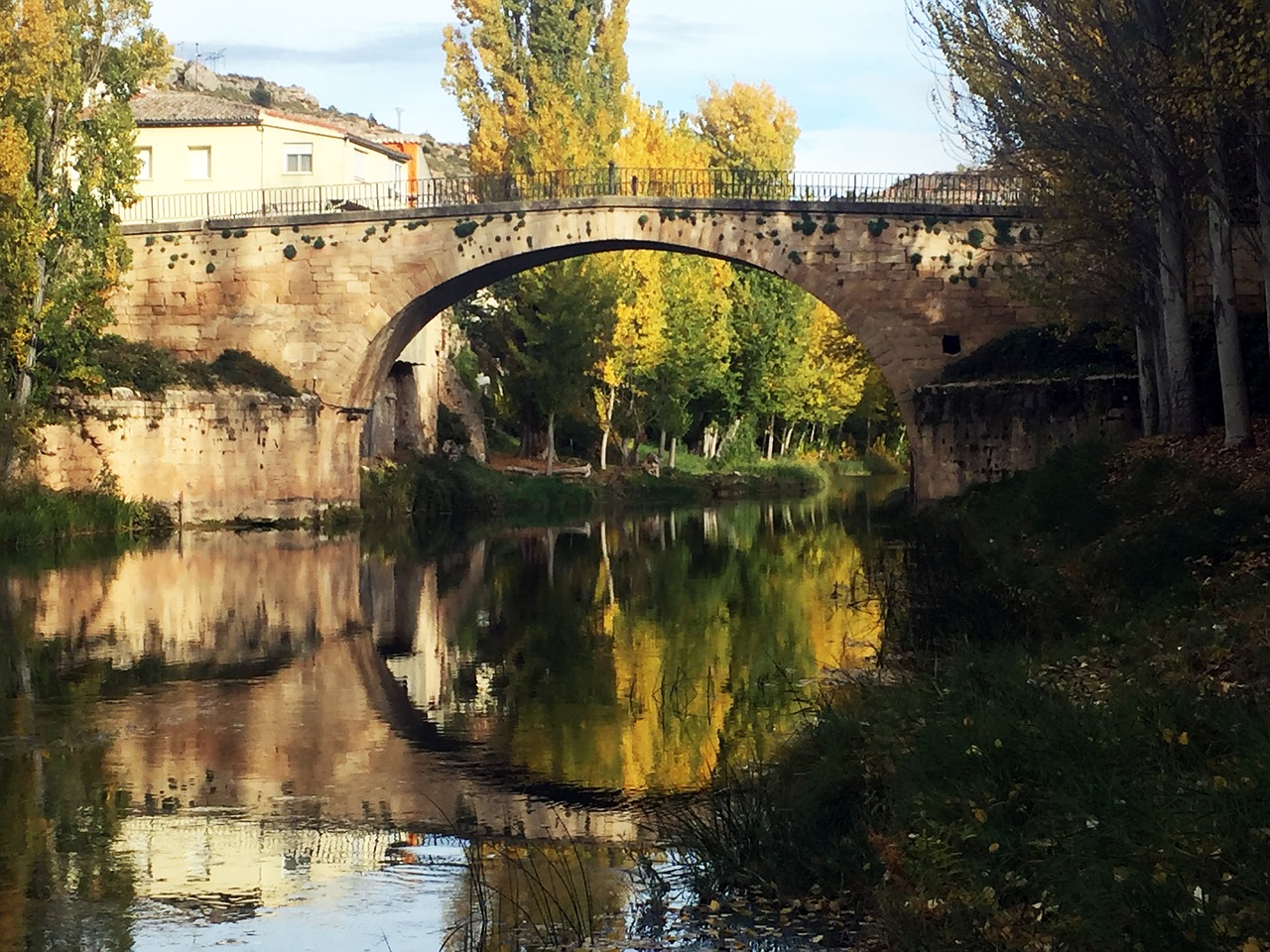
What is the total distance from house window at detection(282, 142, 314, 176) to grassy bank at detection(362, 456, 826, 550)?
7.91 metres

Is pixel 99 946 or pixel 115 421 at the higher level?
pixel 115 421

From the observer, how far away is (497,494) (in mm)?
41562

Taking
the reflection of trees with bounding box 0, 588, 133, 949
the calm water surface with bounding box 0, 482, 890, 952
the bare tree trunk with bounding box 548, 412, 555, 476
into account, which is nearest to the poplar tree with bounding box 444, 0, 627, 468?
the bare tree trunk with bounding box 548, 412, 555, 476

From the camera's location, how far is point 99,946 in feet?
23.3

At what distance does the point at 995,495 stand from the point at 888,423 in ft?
163

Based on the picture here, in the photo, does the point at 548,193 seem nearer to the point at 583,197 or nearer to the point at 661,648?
the point at 583,197

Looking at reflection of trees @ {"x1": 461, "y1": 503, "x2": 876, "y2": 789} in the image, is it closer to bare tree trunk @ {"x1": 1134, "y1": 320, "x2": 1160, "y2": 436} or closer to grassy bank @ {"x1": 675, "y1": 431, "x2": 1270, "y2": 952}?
grassy bank @ {"x1": 675, "y1": 431, "x2": 1270, "y2": 952}

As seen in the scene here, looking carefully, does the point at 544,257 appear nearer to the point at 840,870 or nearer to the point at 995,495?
the point at 995,495

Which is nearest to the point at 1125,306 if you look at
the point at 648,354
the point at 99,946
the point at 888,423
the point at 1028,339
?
the point at 1028,339

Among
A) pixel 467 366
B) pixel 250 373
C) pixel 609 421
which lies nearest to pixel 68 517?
pixel 250 373

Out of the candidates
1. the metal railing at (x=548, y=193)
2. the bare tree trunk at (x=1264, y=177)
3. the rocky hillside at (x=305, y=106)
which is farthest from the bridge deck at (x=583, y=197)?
the rocky hillside at (x=305, y=106)

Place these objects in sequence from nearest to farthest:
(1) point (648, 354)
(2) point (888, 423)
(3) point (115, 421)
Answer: (3) point (115, 421) < (1) point (648, 354) < (2) point (888, 423)

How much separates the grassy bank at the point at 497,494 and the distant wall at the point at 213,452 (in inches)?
55.3

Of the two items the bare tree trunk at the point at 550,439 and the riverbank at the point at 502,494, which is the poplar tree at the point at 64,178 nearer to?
the riverbank at the point at 502,494
